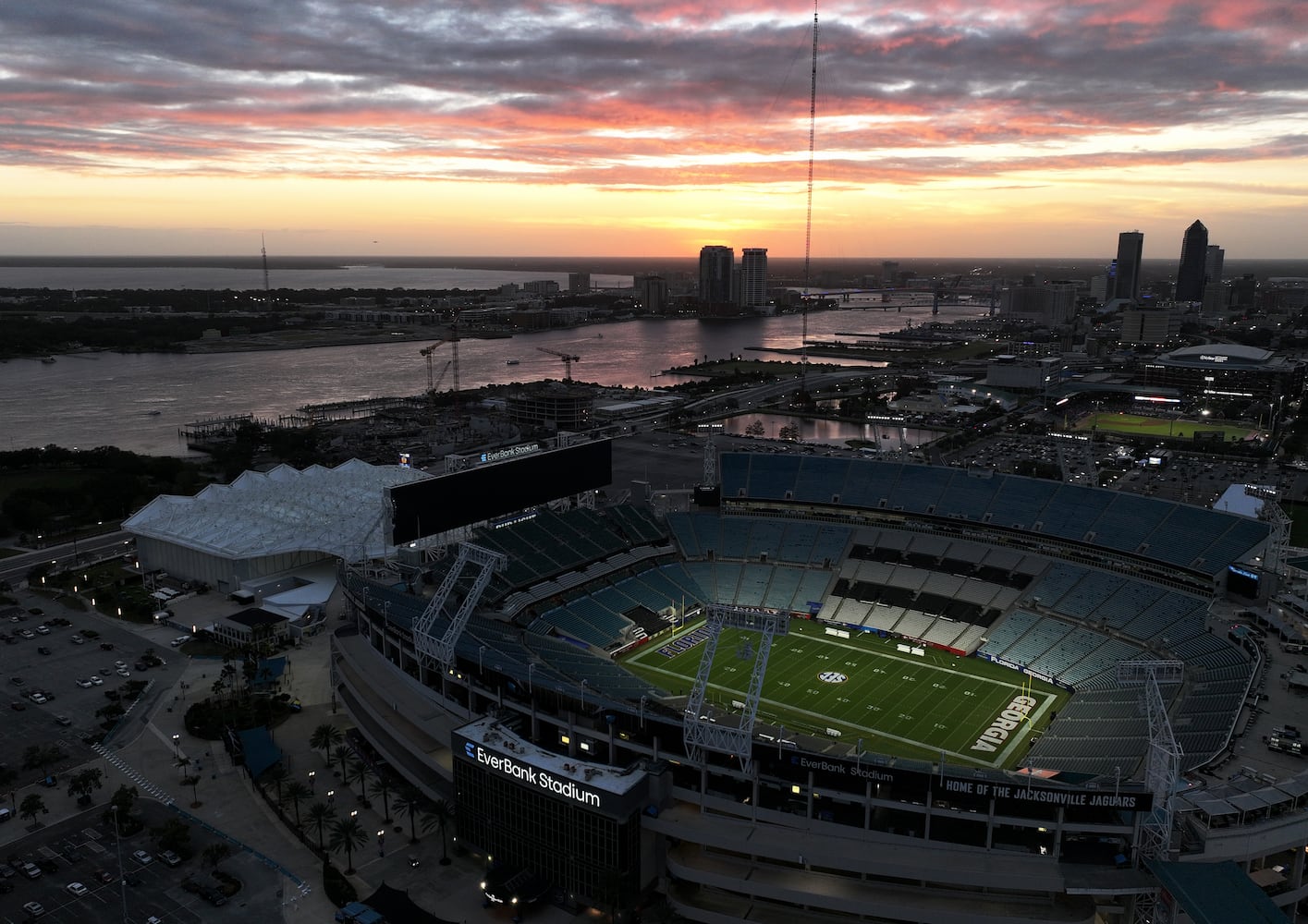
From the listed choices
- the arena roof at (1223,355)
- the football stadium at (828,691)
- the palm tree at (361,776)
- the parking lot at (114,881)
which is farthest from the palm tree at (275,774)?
the arena roof at (1223,355)

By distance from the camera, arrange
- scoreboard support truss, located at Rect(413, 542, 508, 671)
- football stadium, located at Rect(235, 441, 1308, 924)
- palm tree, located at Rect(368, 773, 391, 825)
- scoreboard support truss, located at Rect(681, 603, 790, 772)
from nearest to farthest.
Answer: football stadium, located at Rect(235, 441, 1308, 924), scoreboard support truss, located at Rect(681, 603, 790, 772), palm tree, located at Rect(368, 773, 391, 825), scoreboard support truss, located at Rect(413, 542, 508, 671)

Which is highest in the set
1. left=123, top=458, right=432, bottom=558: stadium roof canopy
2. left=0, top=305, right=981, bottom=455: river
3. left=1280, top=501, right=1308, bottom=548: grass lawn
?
left=123, top=458, right=432, bottom=558: stadium roof canopy

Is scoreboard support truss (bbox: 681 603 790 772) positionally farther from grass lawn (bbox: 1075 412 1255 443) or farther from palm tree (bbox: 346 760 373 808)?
grass lawn (bbox: 1075 412 1255 443)

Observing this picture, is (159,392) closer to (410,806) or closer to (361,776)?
(361,776)

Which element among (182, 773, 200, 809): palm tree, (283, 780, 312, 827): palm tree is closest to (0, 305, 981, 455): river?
(182, 773, 200, 809): palm tree

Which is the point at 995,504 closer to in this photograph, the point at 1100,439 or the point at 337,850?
the point at 337,850

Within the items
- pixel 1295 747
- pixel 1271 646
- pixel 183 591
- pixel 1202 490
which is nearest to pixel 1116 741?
pixel 1295 747
